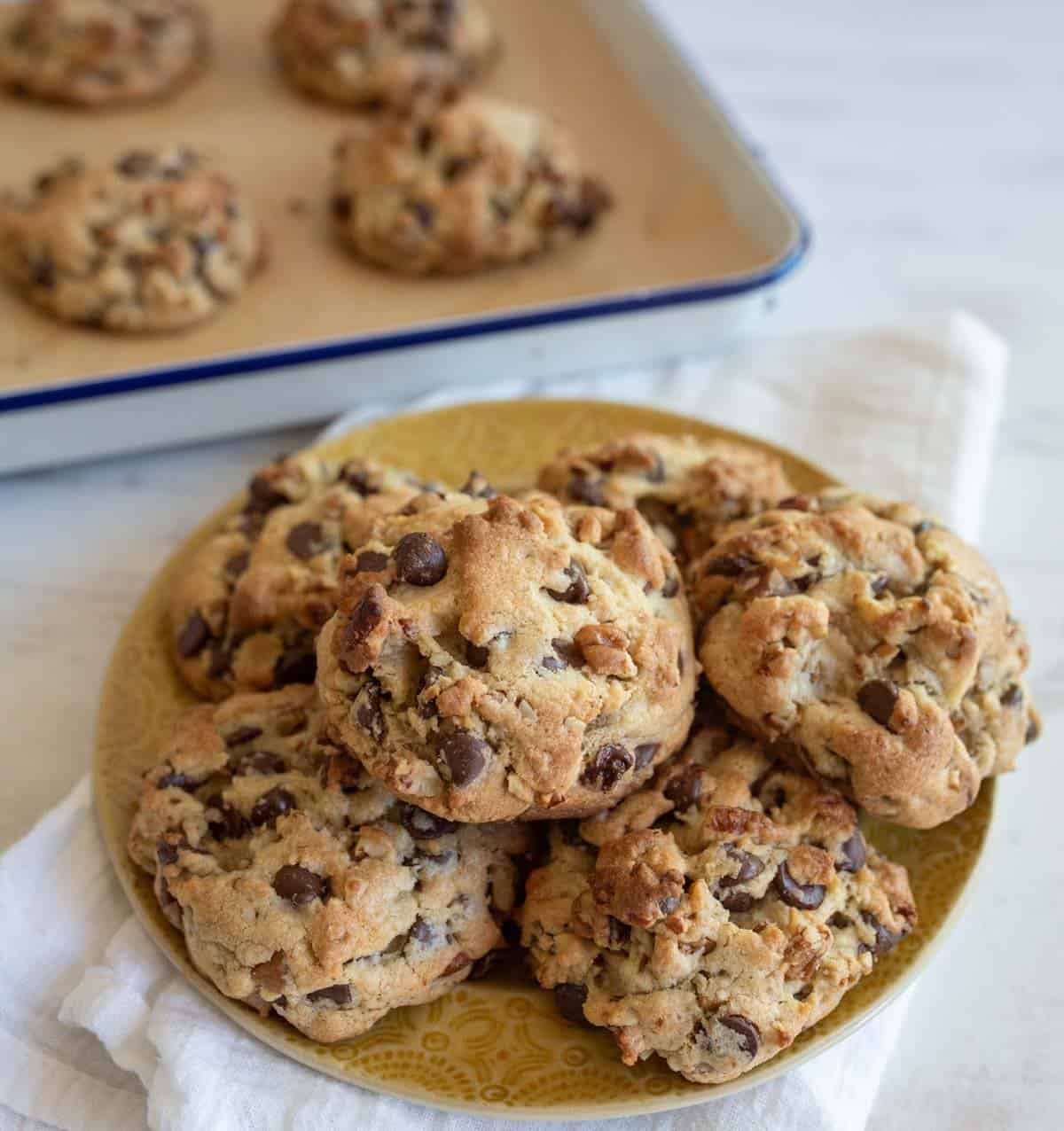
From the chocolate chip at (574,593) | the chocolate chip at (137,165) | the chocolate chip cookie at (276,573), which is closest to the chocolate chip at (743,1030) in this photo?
the chocolate chip at (574,593)

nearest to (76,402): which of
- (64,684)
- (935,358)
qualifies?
(64,684)

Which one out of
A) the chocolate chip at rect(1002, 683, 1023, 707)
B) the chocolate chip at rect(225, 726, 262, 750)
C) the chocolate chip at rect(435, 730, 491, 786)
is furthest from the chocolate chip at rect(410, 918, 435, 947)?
the chocolate chip at rect(1002, 683, 1023, 707)

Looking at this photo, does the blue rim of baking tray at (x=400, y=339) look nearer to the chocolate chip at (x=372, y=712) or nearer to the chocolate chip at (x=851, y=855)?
the chocolate chip at (x=372, y=712)

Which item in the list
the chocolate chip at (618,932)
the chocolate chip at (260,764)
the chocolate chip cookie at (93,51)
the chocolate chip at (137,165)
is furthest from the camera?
the chocolate chip cookie at (93,51)

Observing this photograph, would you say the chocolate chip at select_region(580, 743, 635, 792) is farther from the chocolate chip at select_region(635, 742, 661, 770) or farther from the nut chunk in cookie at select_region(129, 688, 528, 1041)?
the nut chunk in cookie at select_region(129, 688, 528, 1041)

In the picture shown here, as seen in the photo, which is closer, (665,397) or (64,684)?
(64,684)

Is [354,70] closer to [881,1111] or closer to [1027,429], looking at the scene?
[1027,429]
